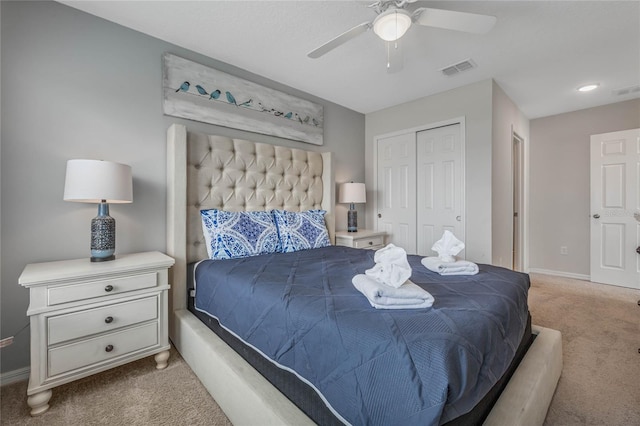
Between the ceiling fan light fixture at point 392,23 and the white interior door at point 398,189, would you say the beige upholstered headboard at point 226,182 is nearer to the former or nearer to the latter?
the white interior door at point 398,189

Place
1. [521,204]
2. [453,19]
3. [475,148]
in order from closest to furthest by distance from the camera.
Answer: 1. [453,19]
2. [475,148]
3. [521,204]

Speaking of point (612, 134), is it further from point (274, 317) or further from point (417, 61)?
point (274, 317)

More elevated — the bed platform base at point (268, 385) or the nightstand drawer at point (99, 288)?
the nightstand drawer at point (99, 288)

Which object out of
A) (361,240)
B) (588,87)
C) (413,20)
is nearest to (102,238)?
(413,20)

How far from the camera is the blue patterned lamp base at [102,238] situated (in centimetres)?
173

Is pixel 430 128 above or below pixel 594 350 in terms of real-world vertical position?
above

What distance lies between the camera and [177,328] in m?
1.95

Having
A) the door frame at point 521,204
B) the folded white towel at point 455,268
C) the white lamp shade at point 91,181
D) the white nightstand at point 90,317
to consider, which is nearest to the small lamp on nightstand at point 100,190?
the white lamp shade at point 91,181

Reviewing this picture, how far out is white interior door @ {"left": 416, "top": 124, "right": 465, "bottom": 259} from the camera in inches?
126

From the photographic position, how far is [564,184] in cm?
414

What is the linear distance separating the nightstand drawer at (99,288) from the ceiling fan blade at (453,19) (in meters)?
2.28

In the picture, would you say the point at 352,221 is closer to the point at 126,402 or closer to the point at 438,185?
the point at 438,185

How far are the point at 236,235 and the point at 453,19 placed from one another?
2018 millimetres

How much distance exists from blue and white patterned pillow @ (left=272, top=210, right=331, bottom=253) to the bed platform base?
3.16 ft
